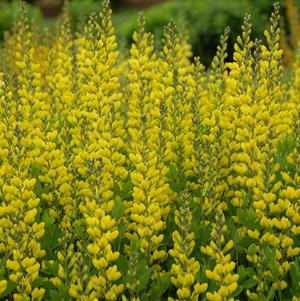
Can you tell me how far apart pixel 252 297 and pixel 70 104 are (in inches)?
77.2

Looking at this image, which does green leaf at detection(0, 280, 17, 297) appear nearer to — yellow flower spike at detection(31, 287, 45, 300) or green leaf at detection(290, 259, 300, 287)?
yellow flower spike at detection(31, 287, 45, 300)

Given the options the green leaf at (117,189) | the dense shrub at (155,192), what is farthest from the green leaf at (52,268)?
the green leaf at (117,189)

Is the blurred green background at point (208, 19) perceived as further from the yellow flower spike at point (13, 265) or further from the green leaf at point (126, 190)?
the yellow flower spike at point (13, 265)

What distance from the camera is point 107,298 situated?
116 inches

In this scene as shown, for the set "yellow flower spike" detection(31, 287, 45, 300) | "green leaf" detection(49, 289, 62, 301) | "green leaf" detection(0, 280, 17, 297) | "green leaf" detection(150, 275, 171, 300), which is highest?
"green leaf" detection(0, 280, 17, 297)

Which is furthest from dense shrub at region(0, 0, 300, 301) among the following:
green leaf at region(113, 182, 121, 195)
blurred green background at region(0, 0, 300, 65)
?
blurred green background at region(0, 0, 300, 65)

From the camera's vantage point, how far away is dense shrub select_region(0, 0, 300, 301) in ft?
9.70

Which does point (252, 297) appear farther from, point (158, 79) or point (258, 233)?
point (158, 79)

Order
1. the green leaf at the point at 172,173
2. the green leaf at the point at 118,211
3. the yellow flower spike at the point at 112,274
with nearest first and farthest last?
1. the yellow flower spike at the point at 112,274
2. the green leaf at the point at 118,211
3. the green leaf at the point at 172,173

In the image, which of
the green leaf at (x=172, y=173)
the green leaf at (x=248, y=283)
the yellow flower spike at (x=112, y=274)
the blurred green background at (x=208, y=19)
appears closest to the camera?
the yellow flower spike at (x=112, y=274)

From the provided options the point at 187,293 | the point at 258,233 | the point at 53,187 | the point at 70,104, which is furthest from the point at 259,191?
the point at 70,104

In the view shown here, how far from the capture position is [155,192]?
10.5 feet

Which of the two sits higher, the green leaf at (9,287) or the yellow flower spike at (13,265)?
the yellow flower spike at (13,265)

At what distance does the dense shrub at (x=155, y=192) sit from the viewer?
9.70 feet
